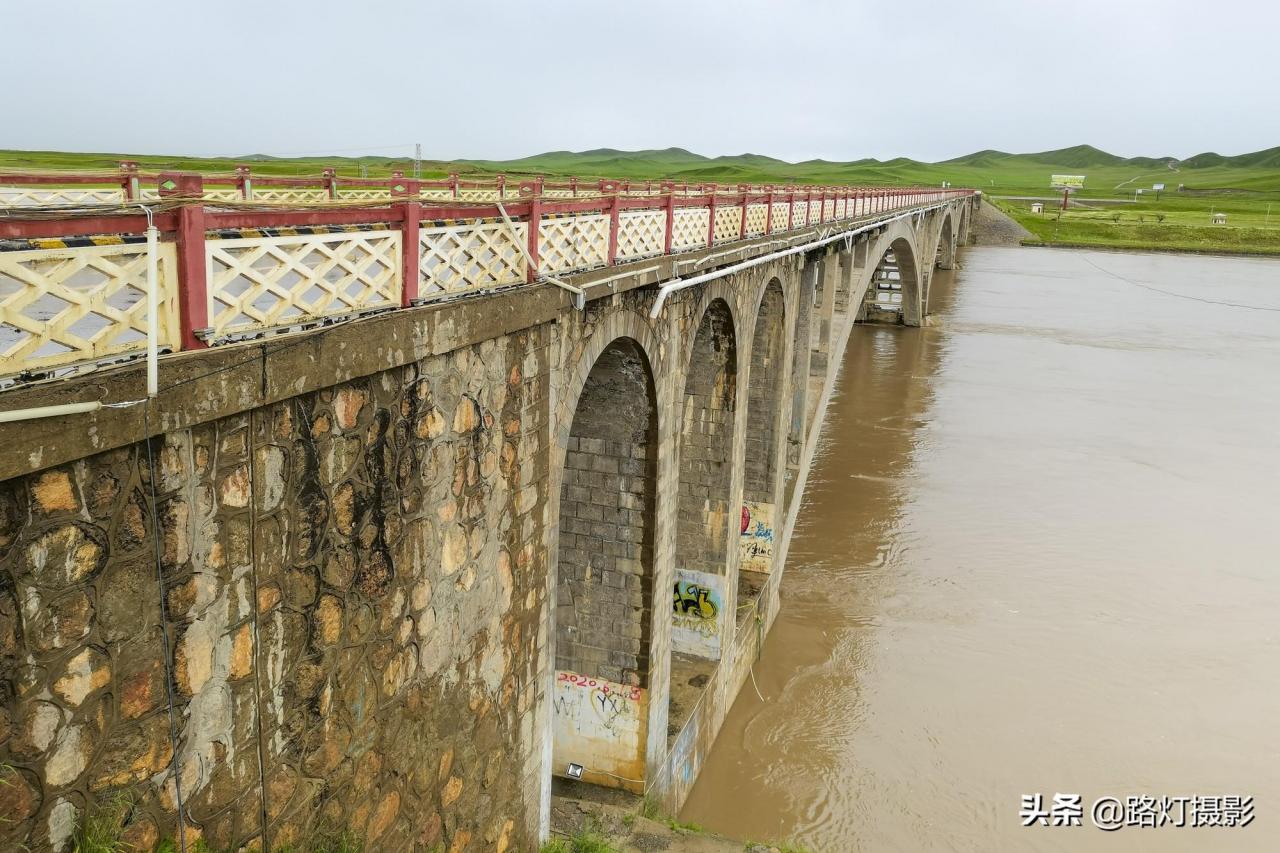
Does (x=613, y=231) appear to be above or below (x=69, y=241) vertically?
above

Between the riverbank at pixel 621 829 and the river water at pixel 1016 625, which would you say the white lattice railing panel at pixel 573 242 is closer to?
the riverbank at pixel 621 829

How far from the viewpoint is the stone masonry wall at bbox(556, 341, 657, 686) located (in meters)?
10.4

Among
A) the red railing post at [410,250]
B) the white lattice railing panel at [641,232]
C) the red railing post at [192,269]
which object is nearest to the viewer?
the red railing post at [192,269]

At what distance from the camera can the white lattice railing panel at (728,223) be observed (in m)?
12.9

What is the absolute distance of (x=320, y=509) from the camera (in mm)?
4758

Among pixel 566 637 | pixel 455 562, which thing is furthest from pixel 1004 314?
pixel 455 562

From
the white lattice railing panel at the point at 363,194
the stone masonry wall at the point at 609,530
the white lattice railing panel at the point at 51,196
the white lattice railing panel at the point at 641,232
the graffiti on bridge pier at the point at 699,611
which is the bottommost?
the graffiti on bridge pier at the point at 699,611

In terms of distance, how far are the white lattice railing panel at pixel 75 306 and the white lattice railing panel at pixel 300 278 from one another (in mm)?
215

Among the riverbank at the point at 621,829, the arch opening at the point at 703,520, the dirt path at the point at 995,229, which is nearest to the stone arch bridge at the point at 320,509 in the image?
the riverbank at the point at 621,829

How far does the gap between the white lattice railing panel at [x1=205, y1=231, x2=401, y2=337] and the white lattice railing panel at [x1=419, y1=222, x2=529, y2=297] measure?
34cm

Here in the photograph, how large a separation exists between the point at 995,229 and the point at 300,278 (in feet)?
316

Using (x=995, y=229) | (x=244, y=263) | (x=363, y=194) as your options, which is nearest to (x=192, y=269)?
(x=244, y=263)

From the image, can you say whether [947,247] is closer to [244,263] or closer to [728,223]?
[728,223]

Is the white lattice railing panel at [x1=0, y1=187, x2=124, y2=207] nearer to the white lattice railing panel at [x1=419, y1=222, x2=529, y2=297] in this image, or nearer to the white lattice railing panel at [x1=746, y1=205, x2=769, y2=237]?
the white lattice railing panel at [x1=419, y1=222, x2=529, y2=297]
